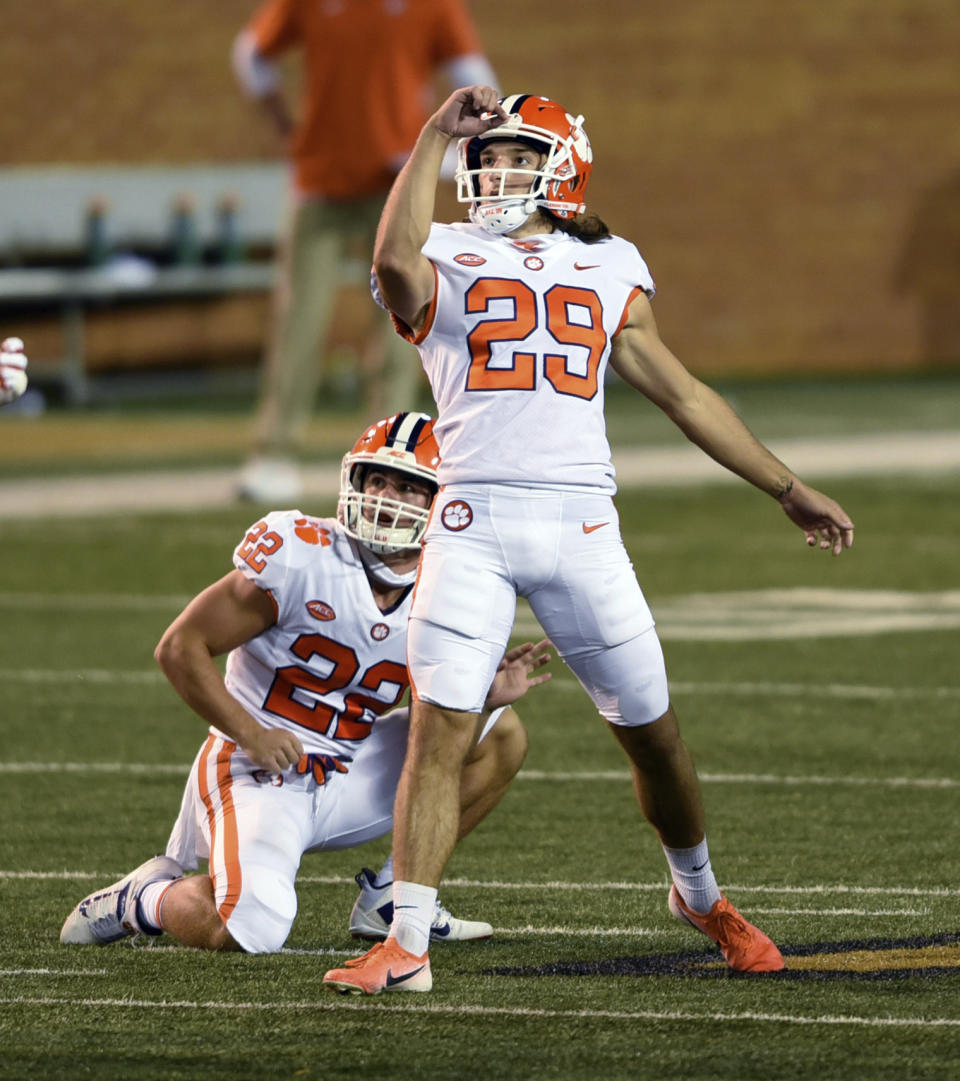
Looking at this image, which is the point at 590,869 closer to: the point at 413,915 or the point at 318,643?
the point at 318,643

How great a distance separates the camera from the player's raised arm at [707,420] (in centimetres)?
485

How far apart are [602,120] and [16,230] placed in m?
5.86

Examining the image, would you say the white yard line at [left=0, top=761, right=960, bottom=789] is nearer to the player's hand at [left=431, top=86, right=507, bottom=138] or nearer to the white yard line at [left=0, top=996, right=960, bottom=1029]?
the white yard line at [left=0, top=996, right=960, bottom=1029]

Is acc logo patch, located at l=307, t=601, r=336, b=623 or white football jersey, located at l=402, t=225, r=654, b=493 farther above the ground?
white football jersey, located at l=402, t=225, r=654, b=493

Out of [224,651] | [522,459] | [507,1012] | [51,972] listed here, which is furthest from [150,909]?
[522,459]

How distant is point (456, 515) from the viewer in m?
4.59

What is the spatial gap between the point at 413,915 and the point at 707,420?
1.23 meters

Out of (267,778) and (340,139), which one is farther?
(340,139)

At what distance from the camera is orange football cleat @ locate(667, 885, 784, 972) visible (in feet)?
14.8

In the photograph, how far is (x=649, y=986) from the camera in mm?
4375

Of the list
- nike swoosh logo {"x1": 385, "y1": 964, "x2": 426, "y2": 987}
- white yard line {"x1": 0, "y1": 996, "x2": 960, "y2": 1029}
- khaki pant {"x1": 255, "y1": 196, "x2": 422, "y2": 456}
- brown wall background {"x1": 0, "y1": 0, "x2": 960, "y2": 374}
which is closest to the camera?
white yard line {"x1": 0, "y1": 996, "x2": 960, "y2": 1029}

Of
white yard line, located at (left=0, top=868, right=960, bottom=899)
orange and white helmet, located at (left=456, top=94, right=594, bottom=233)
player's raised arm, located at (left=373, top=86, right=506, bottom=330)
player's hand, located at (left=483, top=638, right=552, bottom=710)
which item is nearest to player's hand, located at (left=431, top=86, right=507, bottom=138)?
player's raised arm, located at (left=373, top=86, right=506, bottom=330)

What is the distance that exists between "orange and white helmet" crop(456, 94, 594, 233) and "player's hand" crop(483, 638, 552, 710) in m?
0.91

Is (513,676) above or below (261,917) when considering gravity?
above
